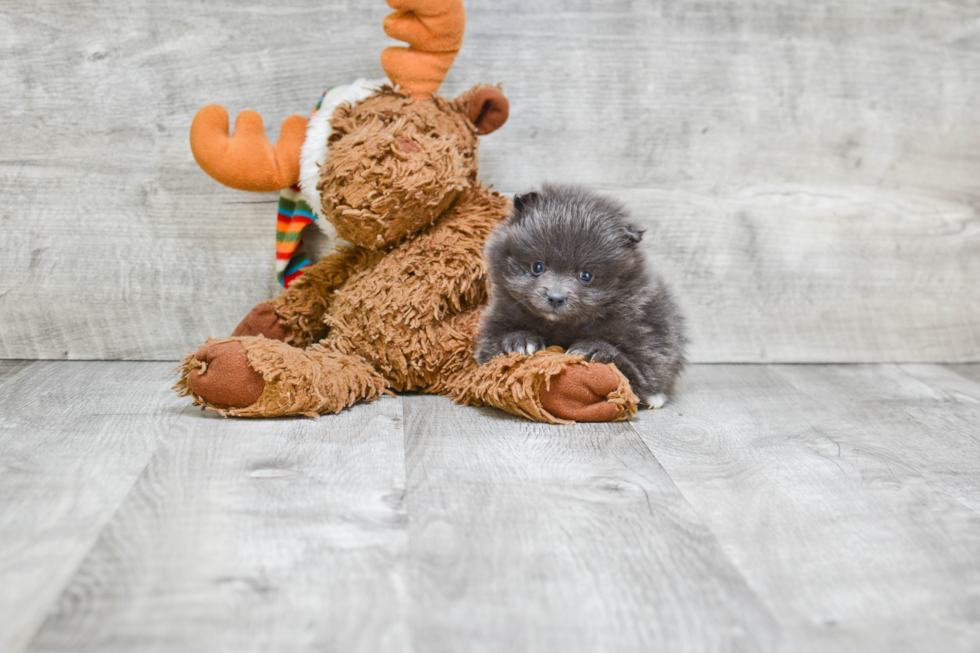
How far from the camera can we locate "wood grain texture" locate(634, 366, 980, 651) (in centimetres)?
80

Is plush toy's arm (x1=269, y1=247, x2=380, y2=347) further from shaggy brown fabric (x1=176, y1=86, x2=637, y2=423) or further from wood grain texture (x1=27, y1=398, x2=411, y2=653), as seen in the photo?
wood grain texture (x1=27, y1=398, x2=411, y2=653)

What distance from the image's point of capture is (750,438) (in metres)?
1.34

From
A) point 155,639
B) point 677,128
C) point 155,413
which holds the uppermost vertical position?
point 677,128

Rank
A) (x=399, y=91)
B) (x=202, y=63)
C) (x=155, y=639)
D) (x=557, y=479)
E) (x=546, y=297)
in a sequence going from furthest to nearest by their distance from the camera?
(x=202, y=63)
(x=399, y=91)
(x=546, y=297)
(x=557, y=479)
(x=155, y=639)

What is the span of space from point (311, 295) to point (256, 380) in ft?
1.18

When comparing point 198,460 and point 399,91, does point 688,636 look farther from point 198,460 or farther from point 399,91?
point 399,91

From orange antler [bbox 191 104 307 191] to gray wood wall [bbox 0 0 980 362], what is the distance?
0.21 metres

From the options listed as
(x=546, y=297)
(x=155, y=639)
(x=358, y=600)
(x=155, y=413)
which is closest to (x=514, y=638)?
(x=358, y=600)

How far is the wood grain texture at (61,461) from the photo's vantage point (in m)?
0.79

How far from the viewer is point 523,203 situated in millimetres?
1398

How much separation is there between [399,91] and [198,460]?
2.56ft

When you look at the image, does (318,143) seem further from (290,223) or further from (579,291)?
(579,291)

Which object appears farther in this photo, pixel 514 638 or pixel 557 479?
pixel 557 479

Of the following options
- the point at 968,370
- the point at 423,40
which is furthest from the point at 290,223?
→ the point at 968,370
